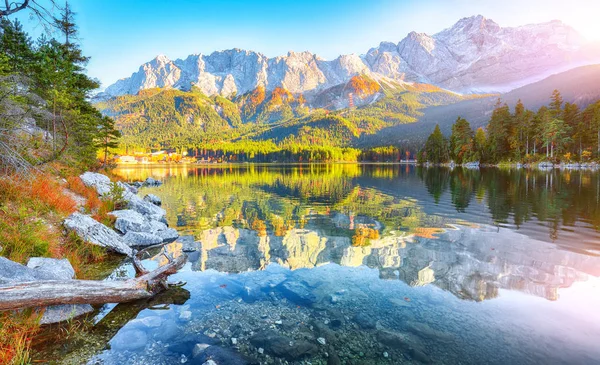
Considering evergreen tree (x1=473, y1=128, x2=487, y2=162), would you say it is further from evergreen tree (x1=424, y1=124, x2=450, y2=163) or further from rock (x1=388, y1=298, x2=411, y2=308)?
rock (x1=388, y1=298, x2=411, y2=308)

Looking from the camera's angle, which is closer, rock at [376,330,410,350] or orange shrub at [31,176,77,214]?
rock at [376,330,410,350]

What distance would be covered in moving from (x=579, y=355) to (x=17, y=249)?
14.7 meters

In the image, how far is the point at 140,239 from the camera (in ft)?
49.3

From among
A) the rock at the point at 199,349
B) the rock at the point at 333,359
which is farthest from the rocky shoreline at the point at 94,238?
the rock at the point at 333,359

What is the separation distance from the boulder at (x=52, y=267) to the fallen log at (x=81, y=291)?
1.07 m

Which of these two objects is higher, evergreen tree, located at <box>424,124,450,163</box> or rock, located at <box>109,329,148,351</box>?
evergreen tree, located at <box>424,124,450,163</box>

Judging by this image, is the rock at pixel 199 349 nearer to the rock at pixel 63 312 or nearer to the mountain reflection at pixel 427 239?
the rock at pixel 63 312

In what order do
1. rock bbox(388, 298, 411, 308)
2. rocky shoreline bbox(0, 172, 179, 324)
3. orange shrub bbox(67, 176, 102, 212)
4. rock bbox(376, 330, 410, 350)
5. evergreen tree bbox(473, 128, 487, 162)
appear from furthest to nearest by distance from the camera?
1. evergreen tree bbox(473, 128, 487, 162)
2. orange shrub bbox(67, 176, 102, 212)
3. rock bbox(388, 298, 411, 308)
4. rocky shoreline bbox(0, 172, 179, 324)
5. rock bbox(376, 330, 410, 350)

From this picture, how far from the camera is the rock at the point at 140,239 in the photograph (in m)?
14.7

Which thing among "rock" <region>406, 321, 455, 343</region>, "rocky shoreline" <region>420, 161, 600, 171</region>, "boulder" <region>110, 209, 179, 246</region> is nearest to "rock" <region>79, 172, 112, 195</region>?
"boulder" <region>110, 209, 179, 246</region>

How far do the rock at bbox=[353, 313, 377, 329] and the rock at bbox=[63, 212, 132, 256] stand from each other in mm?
10455

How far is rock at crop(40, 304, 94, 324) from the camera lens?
6.90 meters

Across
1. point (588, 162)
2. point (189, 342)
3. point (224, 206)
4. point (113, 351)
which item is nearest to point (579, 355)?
point (189, 342)

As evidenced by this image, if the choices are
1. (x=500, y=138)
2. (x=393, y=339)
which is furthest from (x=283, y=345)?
(x=500, y=138)
